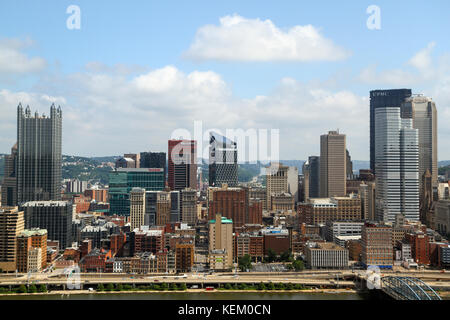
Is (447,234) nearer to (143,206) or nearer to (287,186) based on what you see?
(287,186)

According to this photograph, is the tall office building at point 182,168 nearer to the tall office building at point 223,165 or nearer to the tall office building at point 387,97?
the tall office building at point 223,165

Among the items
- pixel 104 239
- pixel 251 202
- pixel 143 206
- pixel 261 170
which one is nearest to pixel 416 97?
pixel 261 170

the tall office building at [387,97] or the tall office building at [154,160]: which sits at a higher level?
the tall office building at [387,97]

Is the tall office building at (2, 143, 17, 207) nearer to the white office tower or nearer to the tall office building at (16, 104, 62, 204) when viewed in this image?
the tall office building at (16, 104, 62, 204)

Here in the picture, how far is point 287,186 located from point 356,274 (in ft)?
38.7

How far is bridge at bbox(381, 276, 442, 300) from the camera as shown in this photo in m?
5.93

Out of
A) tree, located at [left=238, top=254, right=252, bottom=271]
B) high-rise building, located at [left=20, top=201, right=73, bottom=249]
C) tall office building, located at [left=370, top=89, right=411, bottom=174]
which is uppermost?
tall office building, located at [left=370, top=89, right=411, bottom=174]

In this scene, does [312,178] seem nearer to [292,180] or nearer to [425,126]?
[292,180]

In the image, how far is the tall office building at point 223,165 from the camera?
758 inches

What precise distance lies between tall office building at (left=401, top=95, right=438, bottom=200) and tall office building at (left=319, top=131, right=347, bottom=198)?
3.27 metres

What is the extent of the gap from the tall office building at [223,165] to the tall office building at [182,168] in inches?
36.4

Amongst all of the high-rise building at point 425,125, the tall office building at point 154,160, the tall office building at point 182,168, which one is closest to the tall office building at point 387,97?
the high-rise building at point 425,125

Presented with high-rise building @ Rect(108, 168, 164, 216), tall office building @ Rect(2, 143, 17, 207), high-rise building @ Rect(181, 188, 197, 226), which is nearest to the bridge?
high-rise building @ Rect(181, 188, 197, 226)

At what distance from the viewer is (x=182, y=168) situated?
20.8 meters
